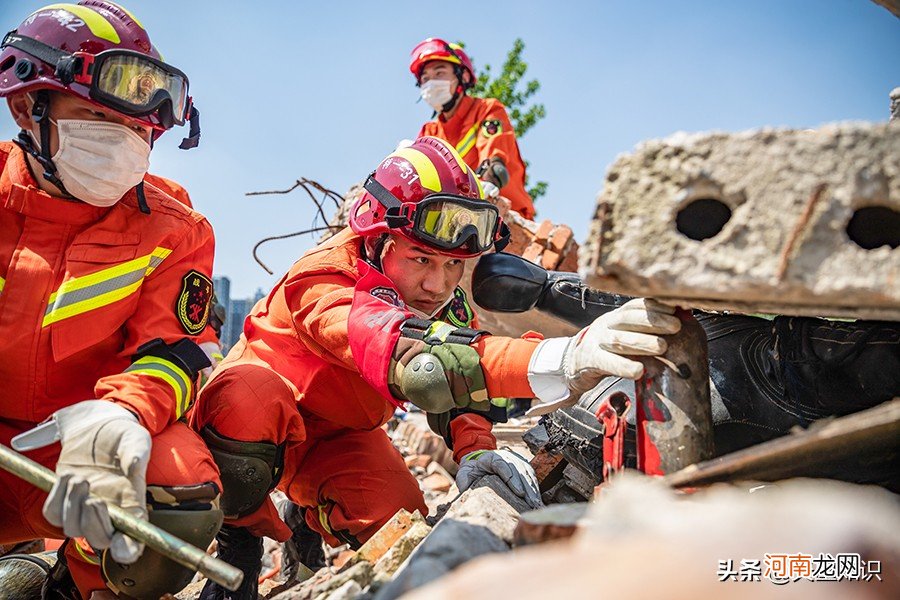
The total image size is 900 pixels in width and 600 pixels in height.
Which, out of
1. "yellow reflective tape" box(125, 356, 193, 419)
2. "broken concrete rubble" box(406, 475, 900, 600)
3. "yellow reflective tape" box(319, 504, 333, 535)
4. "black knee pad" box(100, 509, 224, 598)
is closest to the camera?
"broken concrete rubble" box(406, 475, 900, 600)

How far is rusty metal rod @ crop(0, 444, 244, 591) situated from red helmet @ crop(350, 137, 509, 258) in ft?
4.82

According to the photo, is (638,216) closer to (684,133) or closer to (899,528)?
(684,133)

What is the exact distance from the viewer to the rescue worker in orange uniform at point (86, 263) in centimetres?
241

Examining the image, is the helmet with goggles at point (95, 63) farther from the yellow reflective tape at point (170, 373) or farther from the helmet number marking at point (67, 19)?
the yellow reflective tape at point (170, 373)

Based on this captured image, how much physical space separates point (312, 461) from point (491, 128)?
5.01m

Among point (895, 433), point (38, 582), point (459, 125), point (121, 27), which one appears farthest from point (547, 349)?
point (459, 125)

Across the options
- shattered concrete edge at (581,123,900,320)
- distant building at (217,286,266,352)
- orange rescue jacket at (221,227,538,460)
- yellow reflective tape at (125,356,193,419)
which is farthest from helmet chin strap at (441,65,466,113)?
shattered concrete edge at (581,123,900,320)

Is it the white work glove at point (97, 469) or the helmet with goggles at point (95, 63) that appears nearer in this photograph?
the white work glove at point (97, 469)

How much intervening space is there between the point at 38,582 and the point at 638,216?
8.73ft

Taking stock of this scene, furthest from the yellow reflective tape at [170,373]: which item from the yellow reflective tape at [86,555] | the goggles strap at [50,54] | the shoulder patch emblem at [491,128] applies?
the shoulder patch emblem at [491,128]

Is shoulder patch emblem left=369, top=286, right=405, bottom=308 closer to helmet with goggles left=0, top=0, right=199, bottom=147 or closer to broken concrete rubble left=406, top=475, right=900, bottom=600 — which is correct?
helmet with goggles left=0, top=0, right=199, bottom=147

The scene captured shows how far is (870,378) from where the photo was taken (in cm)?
213

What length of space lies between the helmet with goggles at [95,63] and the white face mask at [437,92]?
5.14 meters

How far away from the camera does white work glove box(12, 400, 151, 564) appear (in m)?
1.80
